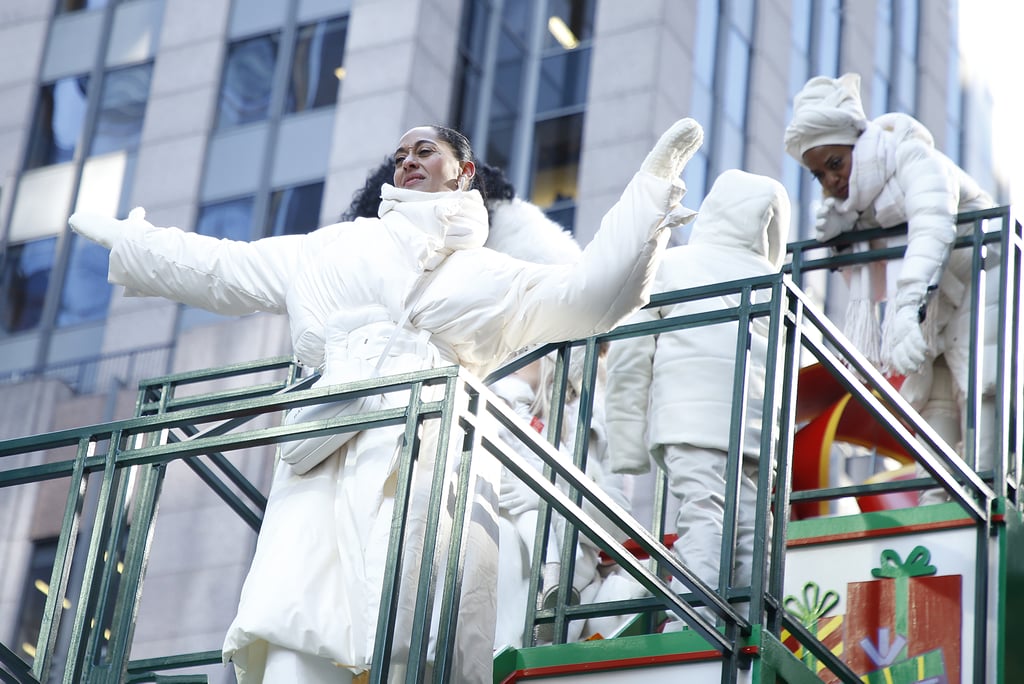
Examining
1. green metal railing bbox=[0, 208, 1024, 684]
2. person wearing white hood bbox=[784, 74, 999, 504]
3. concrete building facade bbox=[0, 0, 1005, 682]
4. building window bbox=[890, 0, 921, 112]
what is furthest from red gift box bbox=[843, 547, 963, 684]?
building window bbox=[890, 0, 921, 112]

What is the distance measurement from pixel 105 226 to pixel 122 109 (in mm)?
18328

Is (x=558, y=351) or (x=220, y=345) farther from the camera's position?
(x=220, y=345)

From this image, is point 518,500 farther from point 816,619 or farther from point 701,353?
point 816,619

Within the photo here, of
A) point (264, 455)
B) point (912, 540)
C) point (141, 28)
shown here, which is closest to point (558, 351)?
point (912, 540)

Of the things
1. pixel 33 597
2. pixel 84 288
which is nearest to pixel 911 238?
pixel 33 597

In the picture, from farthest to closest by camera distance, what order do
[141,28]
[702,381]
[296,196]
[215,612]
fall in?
1. [141,28]
2. [296,196]
3. [215,612]
4. [702,381]

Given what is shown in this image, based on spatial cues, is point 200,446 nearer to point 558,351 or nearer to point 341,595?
point 341,595

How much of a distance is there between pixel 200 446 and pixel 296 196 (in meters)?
17.0

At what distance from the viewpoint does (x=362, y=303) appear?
6.27 metres

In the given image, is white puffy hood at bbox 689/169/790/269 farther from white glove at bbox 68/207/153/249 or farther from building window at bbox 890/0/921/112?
building window at bbox 890/0/921/112

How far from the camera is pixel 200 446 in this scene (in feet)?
18.6

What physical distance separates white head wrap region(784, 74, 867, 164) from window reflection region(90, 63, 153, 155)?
1602 centimetres

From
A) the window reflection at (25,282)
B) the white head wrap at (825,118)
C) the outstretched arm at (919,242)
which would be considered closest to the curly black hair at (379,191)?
the white head wrap at (825,118)

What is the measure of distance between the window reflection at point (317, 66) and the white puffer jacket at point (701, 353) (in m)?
15.0
